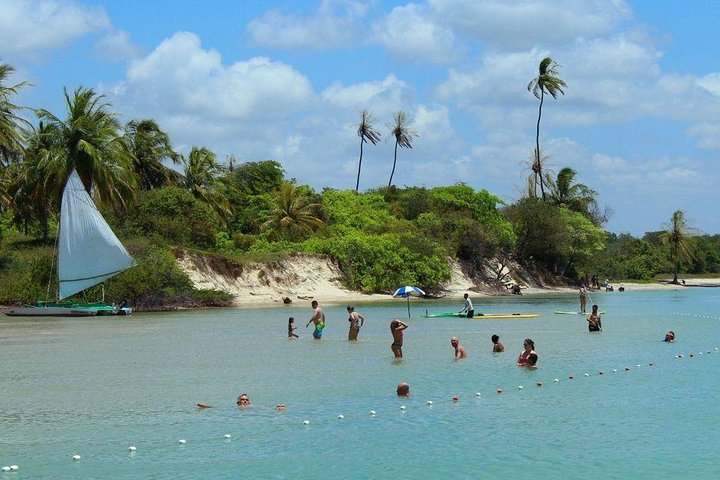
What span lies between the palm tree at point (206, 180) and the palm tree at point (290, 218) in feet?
13.0

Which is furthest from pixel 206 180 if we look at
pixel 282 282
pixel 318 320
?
pixel 318 320

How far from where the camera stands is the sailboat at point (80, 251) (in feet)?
145

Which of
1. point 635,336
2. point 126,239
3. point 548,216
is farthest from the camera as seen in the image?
point 548,216

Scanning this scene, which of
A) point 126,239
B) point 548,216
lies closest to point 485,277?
point 548,216

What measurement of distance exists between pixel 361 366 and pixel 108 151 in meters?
33.9

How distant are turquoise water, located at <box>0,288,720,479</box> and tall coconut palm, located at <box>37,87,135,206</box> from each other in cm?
1973

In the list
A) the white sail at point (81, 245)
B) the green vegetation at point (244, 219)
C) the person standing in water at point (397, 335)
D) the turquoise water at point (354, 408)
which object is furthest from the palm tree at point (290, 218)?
the person standing in water at point (397, 335)

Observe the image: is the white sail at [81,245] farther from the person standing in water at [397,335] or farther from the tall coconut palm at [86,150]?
the person standing in water at [397,335]

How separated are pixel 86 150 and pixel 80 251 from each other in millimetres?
8551

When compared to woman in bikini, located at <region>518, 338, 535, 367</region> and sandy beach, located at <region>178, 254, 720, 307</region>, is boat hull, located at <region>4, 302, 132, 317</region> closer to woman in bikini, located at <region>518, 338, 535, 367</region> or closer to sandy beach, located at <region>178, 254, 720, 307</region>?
sandy beach, located at <region>178, 254, 720, 307</region>

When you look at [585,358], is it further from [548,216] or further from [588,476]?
[548,216]

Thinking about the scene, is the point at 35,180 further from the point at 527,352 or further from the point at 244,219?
the point at 527,352

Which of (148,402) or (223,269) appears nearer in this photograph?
(148,402)

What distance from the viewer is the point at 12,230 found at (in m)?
67.1
